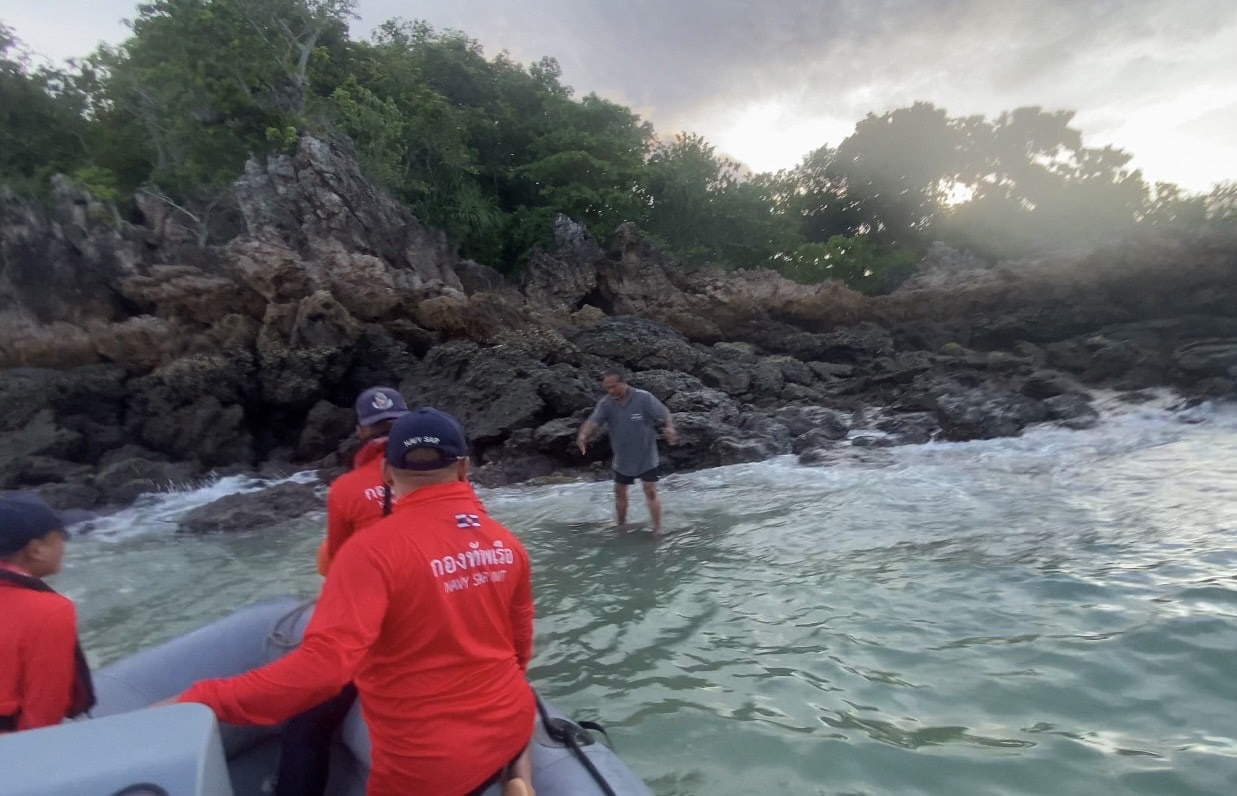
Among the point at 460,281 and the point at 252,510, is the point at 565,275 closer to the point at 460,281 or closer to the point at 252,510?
the point at 460,281

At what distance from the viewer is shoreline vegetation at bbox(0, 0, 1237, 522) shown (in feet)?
45.7

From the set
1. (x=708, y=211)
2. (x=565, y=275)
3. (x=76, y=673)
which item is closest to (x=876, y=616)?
(x=76, y=673)

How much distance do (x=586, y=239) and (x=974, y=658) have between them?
2042 centimetres

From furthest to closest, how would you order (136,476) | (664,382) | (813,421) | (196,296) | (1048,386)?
(196,296)
(1048,386)
(664,382)
(813,421)
(136,476)

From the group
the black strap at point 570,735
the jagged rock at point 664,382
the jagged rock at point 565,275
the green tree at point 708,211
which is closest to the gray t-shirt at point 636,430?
the jagged rock at point 664,382

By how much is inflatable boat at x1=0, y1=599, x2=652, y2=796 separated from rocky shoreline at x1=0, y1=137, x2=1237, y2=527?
780 centimetres

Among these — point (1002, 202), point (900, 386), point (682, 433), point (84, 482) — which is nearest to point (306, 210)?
point (84, 482)

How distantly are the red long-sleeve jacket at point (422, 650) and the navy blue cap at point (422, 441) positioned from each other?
0.09m

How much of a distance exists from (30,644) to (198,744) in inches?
38.6

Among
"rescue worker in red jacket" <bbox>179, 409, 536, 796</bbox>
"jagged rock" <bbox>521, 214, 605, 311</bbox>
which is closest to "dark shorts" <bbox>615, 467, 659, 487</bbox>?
"rescue worker in red jacket" <bbox>179, 409, 536, 796</bbox>

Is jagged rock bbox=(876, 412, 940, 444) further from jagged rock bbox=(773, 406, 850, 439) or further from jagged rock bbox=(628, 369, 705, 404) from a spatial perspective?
jagged rock bbox=(628, 369, 705, 404)

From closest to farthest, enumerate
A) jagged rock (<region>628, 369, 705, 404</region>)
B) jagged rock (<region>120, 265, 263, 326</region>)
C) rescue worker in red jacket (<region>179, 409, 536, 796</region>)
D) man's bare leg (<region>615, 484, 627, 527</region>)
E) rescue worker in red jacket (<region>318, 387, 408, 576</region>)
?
1. rescue worker in red jacket (<region>179, 409, 536, 796</region>)
2. rescue worker in red jacket (<region>318, 387, 408, 576</region>)
3. man's bare leg (<region>615, 484, 627, 527</region>)
4. jagged rock (<region>628, 369, 705, 404</region>)
5. jagged rock (<region>120, 265, 263, 326</region>)

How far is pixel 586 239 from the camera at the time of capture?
2389cm

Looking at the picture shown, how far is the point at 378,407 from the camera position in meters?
3.97
